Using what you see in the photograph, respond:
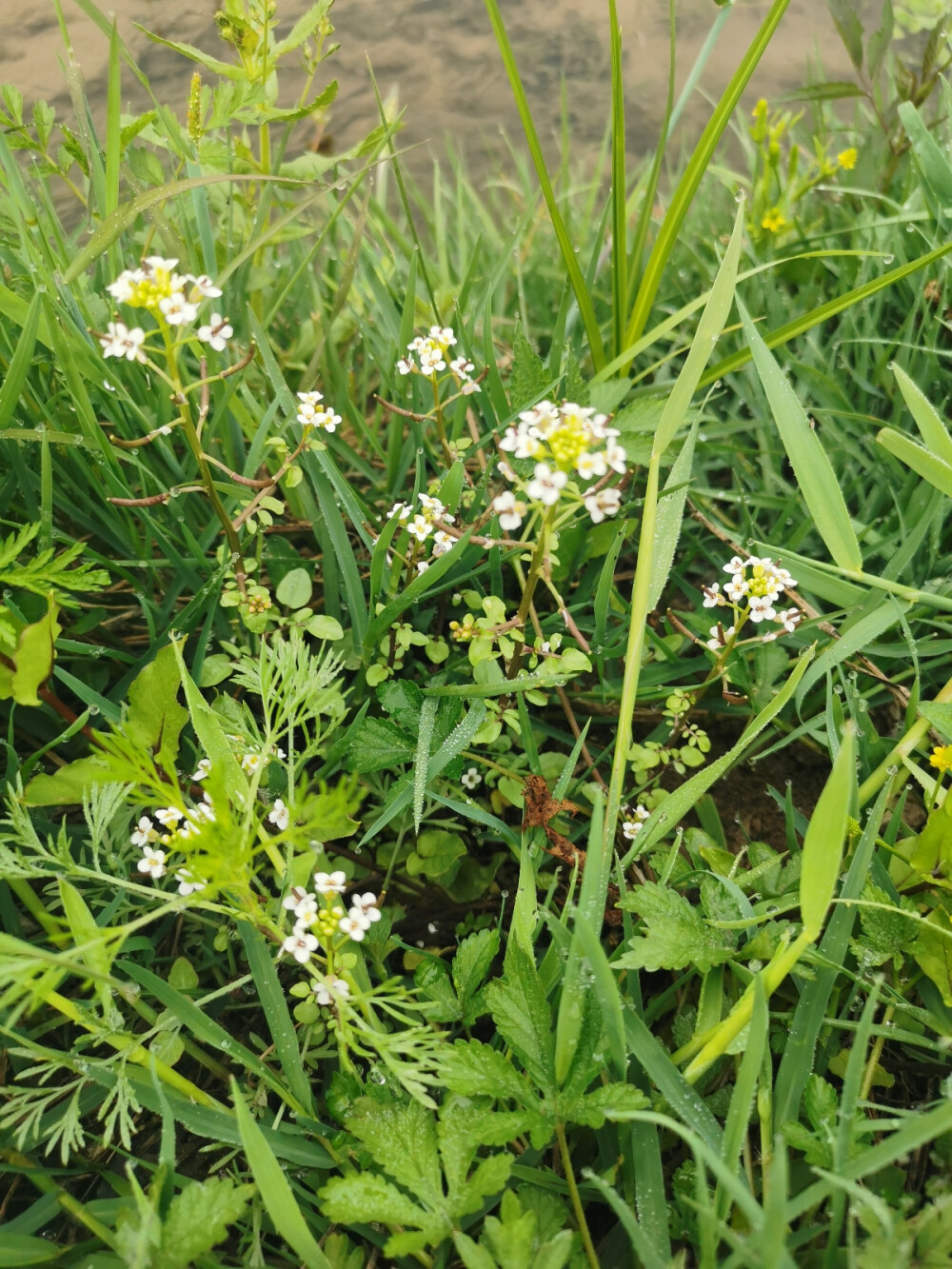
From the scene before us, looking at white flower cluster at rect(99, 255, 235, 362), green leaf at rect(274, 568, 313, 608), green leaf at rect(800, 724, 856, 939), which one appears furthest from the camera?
green leaf at rect(274, 568, 313, 608)

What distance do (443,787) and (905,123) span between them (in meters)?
1.65

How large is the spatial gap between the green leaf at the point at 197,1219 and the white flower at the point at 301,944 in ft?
0.71

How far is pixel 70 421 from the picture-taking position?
4.82 ft

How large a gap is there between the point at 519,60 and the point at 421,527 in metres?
2.95

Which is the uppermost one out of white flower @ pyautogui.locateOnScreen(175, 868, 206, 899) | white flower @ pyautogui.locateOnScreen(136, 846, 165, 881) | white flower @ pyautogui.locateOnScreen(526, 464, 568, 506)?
white flower @ pyautogui.locateOnScreen(526, 464, 568, 506)

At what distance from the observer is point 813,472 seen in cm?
121

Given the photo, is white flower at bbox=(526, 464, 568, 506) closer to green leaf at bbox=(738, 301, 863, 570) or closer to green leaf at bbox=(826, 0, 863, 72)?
green leaf at bbox=(738, 301, 863, 570)

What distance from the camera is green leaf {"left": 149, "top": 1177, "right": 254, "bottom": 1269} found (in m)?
0.83

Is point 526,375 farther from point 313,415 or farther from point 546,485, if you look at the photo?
point 546,485

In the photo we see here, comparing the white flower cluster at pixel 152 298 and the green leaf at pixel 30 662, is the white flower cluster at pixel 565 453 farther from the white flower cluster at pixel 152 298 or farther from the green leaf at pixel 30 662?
the green leaf at pixel 30 662

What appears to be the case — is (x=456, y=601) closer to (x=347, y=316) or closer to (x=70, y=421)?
(x=70, y=421)

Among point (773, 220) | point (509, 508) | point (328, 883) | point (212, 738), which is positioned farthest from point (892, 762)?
point (773, 220)

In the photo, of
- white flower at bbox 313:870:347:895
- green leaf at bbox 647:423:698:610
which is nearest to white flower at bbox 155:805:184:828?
white flower at bbox 313:870:347:895

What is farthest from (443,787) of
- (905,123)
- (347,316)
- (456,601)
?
(905,123)
